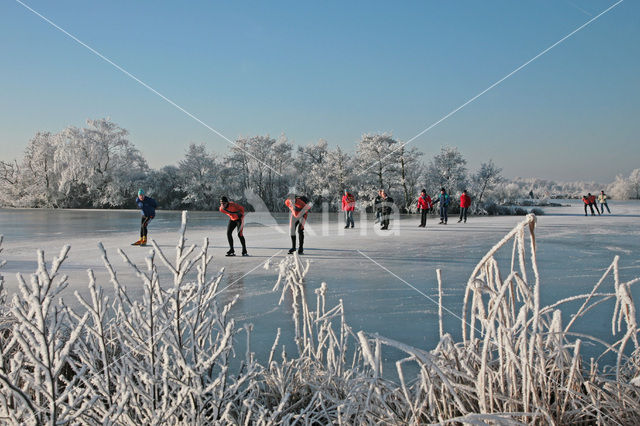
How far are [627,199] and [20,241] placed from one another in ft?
289

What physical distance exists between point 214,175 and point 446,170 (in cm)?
3063

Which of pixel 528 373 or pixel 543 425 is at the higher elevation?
pixel 528 373

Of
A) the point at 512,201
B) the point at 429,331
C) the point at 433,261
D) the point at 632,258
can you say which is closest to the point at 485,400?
the point at 429,331

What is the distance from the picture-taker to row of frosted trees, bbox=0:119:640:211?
52.9 m

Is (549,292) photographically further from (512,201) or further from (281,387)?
(512,201)

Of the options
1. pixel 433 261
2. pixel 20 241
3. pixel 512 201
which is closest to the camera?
pixel 433 261

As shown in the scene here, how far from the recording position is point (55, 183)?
5753 centimetres

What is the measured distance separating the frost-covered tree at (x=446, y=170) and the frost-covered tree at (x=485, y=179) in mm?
1712

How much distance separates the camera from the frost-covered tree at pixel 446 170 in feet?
176

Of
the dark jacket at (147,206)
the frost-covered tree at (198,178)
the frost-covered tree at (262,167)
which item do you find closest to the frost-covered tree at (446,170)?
the frost-covered tree at (262,167)

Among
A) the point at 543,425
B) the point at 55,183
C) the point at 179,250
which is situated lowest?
the point at 543,425

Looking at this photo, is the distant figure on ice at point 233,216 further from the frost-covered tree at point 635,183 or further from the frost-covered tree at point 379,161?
the frost-covered tree at point 635,183

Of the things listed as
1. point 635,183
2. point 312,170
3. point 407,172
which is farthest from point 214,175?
point 635,183

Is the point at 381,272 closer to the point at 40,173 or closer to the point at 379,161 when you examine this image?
the point at 379,161
